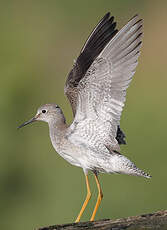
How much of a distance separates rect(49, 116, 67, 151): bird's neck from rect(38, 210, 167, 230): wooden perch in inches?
82.3

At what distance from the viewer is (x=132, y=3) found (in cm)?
2034

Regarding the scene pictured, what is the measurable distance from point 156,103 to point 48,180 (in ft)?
9.79

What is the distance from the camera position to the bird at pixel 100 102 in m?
9.56

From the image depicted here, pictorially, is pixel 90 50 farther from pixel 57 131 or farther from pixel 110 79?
pixel 57 131

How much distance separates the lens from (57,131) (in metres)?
10.6

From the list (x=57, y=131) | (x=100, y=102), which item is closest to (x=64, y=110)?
(x=57, y=131)

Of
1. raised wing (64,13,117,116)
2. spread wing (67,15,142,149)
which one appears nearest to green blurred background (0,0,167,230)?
raised wing (64,13,117,116)

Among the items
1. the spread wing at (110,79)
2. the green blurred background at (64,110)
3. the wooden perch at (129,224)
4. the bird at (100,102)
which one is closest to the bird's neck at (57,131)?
the bird at (100,102)

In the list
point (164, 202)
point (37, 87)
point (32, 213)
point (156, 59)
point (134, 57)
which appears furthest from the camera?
point (37, 87)

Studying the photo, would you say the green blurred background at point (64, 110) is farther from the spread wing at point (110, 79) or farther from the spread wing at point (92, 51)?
the spread wing at point (110, 79)

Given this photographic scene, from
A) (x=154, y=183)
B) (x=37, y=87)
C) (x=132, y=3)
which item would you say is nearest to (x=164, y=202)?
(x=154, y=183)

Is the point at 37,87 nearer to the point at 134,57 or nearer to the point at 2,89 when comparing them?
the point at 2,89

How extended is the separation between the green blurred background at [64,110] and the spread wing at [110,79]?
487 cm

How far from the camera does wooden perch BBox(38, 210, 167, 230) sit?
8.20 meters
